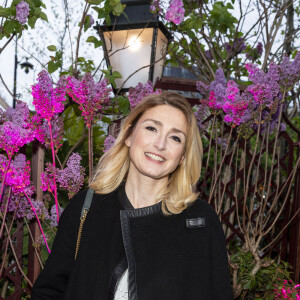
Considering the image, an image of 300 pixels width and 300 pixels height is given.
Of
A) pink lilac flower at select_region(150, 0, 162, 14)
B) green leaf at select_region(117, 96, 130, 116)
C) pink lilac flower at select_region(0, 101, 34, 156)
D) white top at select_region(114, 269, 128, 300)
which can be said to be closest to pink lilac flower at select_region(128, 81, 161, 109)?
green leaf at select_region(117, 96, 130, 116)

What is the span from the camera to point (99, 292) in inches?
62.4

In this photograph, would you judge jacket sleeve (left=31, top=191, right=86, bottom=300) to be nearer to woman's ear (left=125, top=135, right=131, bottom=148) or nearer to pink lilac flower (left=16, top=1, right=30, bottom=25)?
woman's ear (left=125, top=135, right=131, bottom=148)

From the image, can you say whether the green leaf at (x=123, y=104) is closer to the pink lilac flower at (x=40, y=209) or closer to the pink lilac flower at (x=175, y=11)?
the pink lilac flower at (x=175, y=11)

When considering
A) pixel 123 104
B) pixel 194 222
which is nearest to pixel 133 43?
pixel 123 104

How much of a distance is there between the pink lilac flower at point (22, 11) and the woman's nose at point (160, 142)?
4.68ft

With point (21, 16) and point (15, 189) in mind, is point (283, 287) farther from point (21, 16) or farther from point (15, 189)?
point (21, 16)

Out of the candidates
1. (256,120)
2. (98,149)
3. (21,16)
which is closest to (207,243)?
(256,120)

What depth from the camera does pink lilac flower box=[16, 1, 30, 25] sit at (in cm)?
255

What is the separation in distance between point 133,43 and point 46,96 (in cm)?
Result: 119

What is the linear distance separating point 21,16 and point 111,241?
5.50 ft

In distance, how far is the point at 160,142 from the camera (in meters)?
1.73

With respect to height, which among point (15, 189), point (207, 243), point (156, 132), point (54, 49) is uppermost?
point (54, 49)

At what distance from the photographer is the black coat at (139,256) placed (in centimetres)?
160

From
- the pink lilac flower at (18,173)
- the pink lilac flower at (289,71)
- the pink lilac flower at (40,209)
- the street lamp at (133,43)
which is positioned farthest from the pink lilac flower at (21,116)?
the pink lilac flower at (289,71)
